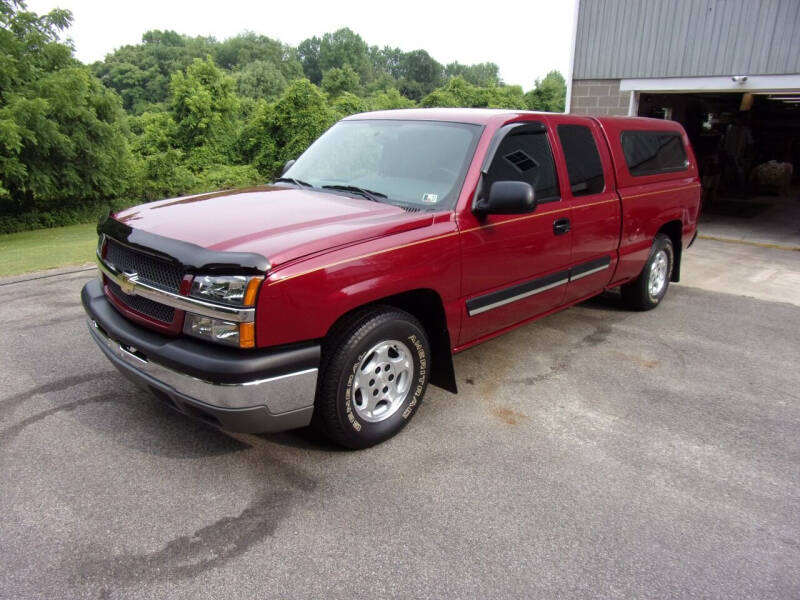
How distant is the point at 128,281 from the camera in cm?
315

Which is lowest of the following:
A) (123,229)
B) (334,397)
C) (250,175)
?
(250,175)

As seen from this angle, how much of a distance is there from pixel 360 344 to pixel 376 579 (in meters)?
1.14

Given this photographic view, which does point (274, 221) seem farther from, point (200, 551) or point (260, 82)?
point (260, 82)

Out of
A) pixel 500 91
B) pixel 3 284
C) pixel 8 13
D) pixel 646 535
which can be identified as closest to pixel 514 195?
pixel 646 535

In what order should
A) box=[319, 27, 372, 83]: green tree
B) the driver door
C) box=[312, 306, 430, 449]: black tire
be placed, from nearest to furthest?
box=[312, 306, 430, 449]: black tire, the driver door, box=[319, 27, 372, 83]: green tree

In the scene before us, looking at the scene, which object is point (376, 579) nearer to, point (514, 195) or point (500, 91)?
point (514, 195)

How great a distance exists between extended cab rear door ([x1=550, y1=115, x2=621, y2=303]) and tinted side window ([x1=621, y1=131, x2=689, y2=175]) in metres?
0.45

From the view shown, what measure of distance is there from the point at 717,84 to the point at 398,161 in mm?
8873

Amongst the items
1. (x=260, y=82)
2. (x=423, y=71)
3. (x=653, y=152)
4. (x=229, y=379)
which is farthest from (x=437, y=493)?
(x=423, y=71)

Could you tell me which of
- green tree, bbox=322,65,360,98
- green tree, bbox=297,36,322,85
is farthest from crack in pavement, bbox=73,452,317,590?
green tree, bbox=297,36,322,85

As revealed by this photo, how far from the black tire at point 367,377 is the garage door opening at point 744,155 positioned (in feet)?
32.7

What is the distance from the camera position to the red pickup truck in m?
2.78

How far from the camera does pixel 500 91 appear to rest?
4062cm

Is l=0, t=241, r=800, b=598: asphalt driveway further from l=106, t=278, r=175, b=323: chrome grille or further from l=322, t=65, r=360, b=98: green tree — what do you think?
l=322, t=65, r=360, b=98: green tree
